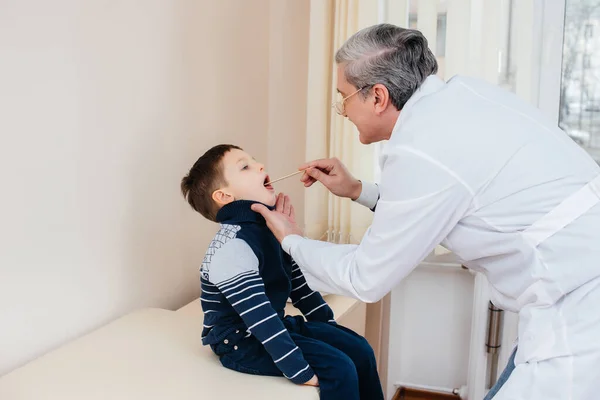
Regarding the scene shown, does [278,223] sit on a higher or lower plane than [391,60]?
lower

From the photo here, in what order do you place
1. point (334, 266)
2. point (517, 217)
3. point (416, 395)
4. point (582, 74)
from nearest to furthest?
point (517, 217), point (334, 266), point (582, 74), point (416, 395)

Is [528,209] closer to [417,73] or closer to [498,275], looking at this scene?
[498,275]

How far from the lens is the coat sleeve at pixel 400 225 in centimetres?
131

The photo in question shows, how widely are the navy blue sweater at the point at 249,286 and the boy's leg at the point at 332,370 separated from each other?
1.5 inches

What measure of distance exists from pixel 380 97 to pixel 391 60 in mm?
83

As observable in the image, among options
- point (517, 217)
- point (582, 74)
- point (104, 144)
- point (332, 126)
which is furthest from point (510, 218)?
point (582, 74)

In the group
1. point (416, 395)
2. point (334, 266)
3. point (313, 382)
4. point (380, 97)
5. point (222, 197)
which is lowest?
point (416, 395)

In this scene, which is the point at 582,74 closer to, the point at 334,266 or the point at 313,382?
the point at 334,266

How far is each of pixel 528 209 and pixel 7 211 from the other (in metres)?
1.10

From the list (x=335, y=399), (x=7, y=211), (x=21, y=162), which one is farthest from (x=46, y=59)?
(x=335, y=399)

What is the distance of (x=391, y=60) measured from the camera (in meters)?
1.48

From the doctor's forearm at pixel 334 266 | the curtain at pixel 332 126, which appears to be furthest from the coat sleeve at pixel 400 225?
the curtain at pixel 332 126

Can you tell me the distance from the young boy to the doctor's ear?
364 mm

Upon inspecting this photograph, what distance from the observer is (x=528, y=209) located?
1312mm
